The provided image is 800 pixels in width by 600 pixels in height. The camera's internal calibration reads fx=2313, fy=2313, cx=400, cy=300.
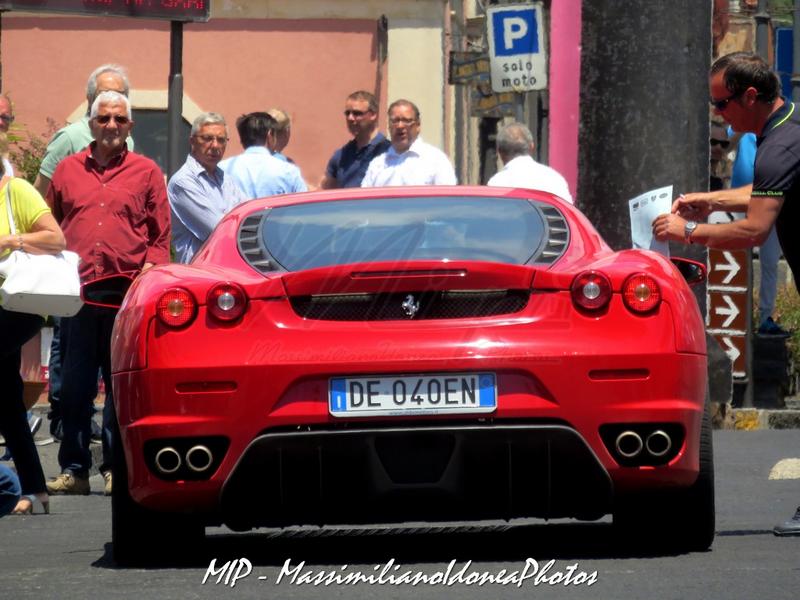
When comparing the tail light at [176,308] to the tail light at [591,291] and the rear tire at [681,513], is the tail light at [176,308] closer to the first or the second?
the tail light at [591,291]

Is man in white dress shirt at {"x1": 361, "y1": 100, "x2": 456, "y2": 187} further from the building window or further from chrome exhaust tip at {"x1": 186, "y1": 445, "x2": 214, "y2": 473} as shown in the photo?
the building window

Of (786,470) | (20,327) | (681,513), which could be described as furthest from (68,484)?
(681,513)

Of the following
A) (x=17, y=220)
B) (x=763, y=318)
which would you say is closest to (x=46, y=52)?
(x=763, y=318)

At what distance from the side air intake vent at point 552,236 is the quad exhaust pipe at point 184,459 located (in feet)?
3.98

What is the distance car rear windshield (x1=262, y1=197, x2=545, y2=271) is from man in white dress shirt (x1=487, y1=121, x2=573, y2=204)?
5.48 m

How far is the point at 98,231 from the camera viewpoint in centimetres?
1098

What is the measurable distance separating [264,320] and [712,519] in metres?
1.65

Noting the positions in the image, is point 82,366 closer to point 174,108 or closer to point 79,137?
point 79,137

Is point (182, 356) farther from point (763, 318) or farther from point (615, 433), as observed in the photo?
point (763, 318)

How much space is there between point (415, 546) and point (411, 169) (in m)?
5.68

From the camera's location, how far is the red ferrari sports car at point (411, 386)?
7.09 m

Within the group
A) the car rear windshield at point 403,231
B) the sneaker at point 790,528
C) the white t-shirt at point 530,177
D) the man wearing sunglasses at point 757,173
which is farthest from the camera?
the white t-shirt at point 530,177

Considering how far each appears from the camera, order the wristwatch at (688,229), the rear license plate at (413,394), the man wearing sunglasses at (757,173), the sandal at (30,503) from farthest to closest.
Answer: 1. the sandal at (30,503)
2. the wristwatch at (688,229)
3. the man wearing sunglasses at (757,173)
4. the rear license plate at (413,394)

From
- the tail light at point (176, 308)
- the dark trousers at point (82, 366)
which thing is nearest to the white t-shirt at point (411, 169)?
the dark trousers at point (82, 366)
